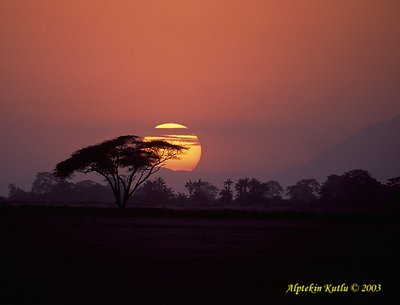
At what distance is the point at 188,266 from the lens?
741 inches

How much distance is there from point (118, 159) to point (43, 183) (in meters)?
124

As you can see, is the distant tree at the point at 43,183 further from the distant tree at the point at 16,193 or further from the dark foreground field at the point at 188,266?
the dark foreground field at the point at 188,266

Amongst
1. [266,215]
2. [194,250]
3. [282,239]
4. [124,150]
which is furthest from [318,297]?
[124,150]

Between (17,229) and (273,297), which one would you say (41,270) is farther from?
(17,229)

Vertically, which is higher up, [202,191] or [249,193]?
[202,191]

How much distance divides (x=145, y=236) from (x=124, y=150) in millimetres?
41691

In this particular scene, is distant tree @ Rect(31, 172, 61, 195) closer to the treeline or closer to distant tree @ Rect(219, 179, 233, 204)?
the treeline

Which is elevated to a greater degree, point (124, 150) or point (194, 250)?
point (124, 150)

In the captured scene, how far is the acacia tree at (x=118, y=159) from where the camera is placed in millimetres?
69375

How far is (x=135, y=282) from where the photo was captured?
15828 millimetres

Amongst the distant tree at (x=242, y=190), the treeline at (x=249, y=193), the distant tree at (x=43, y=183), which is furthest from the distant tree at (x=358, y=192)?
the distant tree at (x=43, y=183)

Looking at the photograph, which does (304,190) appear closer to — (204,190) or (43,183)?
(204,190)

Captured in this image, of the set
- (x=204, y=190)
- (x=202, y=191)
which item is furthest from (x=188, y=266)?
(x=204, y=190)

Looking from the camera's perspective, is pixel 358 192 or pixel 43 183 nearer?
pixel 358 192
